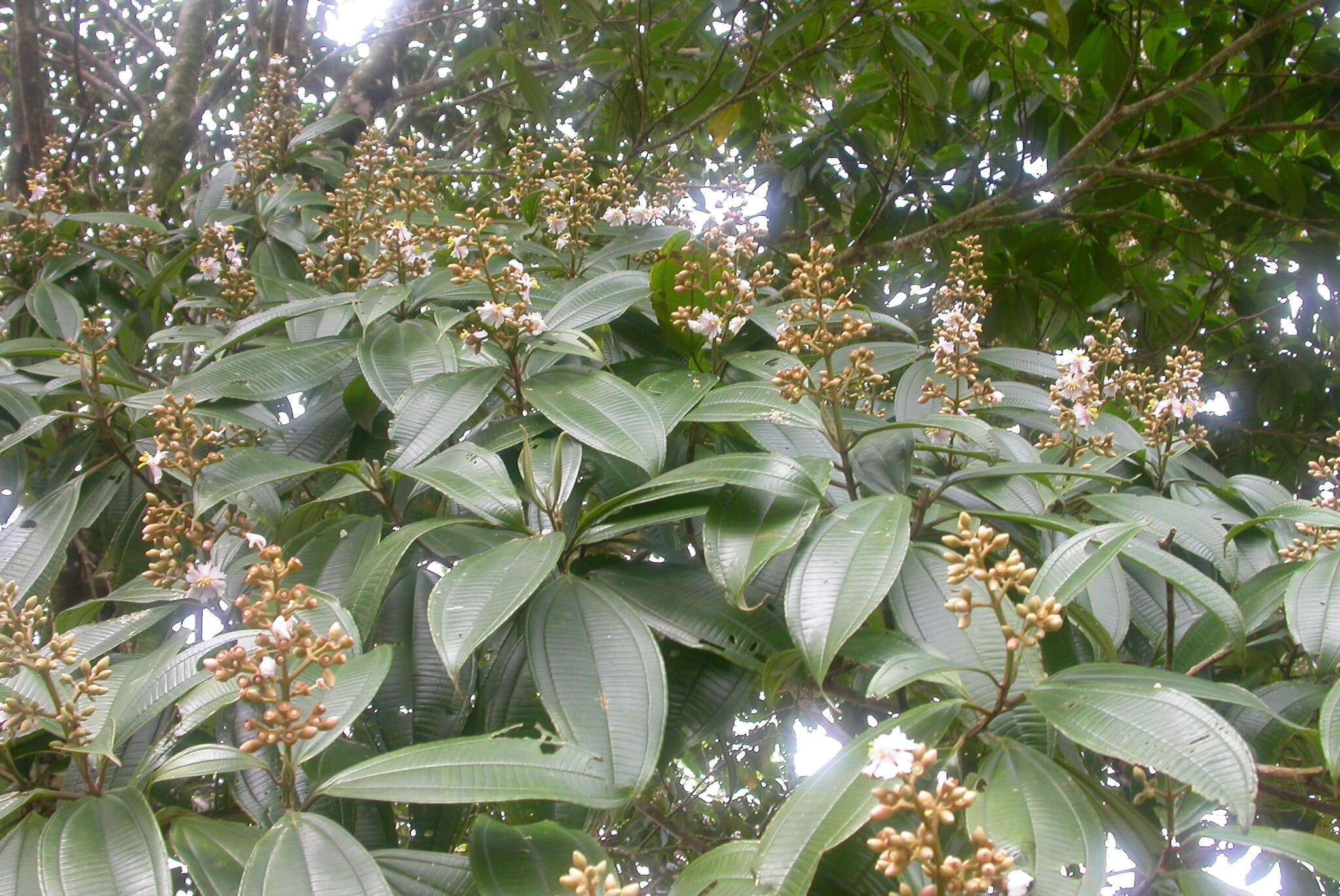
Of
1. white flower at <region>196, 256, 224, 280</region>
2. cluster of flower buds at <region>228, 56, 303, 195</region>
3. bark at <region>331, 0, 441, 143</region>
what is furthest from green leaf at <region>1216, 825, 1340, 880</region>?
bark at <region>331, 0, 441, 143</region>

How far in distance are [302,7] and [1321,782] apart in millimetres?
3489

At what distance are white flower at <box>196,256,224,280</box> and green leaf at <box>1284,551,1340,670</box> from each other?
78.2 inches

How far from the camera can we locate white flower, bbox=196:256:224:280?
214cm

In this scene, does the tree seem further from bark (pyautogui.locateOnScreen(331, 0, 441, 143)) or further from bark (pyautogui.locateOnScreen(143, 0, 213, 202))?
bark (pyautogui.locateOnScreen(331, 0, 441, 143))

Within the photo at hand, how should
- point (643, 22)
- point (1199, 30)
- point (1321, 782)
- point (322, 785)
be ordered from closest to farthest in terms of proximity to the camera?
point (322, 785), point (1321, 782), point (1199, 30), point (643, 22)

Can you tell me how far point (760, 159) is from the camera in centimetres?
329

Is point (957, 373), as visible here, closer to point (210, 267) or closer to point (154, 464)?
point (154, 464)

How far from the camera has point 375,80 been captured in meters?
3.28

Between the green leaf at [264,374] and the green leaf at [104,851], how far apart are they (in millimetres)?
596

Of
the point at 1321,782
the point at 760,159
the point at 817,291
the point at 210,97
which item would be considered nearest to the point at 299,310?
the point at 817,291

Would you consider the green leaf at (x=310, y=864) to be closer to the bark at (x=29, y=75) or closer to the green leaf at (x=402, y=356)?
the green leaf at (x=402, y=356)

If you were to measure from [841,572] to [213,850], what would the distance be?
23.7 inches

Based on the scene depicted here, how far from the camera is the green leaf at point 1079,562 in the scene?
0.82 meters

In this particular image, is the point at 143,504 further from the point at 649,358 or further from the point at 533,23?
the point at 533,23
